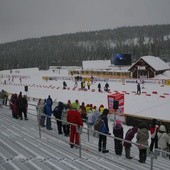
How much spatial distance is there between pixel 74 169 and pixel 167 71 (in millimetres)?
53580

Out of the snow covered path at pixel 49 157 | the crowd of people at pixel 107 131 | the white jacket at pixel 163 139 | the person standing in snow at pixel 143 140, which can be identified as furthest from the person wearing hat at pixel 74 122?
the white jacket at pixel 163 139

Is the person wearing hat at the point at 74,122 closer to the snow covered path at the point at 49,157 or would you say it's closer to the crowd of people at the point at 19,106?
the snow covered path at the point at 49,157

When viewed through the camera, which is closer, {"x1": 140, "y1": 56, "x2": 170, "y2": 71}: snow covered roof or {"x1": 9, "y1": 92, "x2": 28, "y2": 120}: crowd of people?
{"x1": 9, "y1": 92, "x2": 28, "y2": 120}: crowd of people

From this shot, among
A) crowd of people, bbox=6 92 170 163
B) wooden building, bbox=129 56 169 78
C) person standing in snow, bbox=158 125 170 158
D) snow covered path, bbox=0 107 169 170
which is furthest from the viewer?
wooden building, bbox=129 56 169 78

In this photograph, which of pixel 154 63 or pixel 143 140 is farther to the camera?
pixel 154 63

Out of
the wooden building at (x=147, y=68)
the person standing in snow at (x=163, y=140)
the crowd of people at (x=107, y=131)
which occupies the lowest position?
Answer: the person standing in snow at (x=163, y=140)

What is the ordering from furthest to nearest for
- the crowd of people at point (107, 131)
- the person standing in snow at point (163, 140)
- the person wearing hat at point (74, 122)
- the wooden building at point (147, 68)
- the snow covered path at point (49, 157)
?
the wooden building at point (147, 68) < the person standing in snow at point (163, 140) < the person wearing hat at point (74, 122) < the crowd of people at point (107, 131) < the snow covered path at point (49, 157)

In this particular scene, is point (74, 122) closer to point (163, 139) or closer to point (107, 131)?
point (107, 131)

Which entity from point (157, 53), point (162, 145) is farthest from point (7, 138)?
point (157, 53)

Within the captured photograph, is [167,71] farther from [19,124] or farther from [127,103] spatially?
[19,124]

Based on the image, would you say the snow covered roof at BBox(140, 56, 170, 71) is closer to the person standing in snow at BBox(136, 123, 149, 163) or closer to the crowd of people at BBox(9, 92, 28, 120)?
the crowd of people at BBox(9, 92, 28, 120)

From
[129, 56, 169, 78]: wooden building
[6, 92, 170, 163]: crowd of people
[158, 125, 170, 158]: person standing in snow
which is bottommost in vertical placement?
[158, 125, 170, 158]: person standing in snow

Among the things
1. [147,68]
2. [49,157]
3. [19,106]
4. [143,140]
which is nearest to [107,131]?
[143,140]

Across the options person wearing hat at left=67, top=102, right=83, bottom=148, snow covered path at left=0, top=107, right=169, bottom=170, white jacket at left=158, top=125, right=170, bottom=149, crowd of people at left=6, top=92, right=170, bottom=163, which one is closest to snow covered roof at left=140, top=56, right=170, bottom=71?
crowd of people at left=6, top=92, right=170, bottom=163
